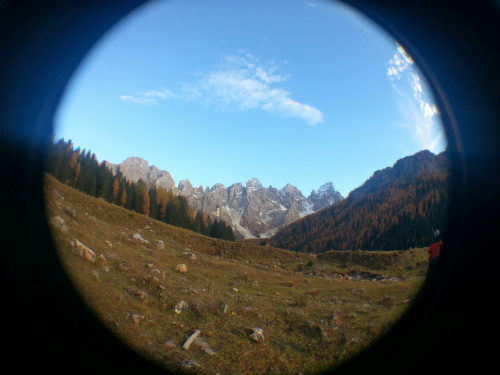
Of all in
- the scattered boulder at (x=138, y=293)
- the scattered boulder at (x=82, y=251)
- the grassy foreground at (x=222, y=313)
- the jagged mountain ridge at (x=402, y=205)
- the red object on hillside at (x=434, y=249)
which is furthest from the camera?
the scattered boulder at (x=138, y=293)

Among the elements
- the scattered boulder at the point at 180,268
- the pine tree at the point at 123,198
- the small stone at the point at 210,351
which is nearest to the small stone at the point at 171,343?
the small stone at the point at 210,351

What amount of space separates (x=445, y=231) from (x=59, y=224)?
7.50 metres

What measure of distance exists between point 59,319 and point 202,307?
3421mm

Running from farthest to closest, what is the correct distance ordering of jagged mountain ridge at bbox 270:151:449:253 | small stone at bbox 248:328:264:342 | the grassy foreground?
small stone at bbox 248:328:264:342, the grassy foreground, jagged mountain ridge at bbox 270:151:449:253

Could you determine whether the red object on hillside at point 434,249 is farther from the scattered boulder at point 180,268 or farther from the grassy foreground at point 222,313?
the scattered boulder at point 180,268

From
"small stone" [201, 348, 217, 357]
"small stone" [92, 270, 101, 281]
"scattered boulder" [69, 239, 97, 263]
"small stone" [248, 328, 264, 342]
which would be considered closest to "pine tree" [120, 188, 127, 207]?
"scattered boulder" [69, 239, 97, 263]

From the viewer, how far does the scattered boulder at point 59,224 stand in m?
5.32

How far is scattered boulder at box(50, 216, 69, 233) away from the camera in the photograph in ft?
17.4

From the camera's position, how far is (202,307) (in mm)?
6680

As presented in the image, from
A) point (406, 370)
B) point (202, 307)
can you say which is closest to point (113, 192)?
point (202, 307)

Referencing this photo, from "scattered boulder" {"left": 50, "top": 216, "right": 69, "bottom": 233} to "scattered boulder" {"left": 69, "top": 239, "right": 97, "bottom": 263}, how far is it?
35cm

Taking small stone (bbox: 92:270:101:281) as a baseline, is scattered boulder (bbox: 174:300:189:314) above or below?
below

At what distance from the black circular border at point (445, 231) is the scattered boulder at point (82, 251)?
1188 mm

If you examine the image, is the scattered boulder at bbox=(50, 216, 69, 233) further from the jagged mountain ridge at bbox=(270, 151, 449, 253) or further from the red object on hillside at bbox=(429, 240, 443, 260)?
the jagged mountain ridge at bbox=(270, 151, 449, 253)
